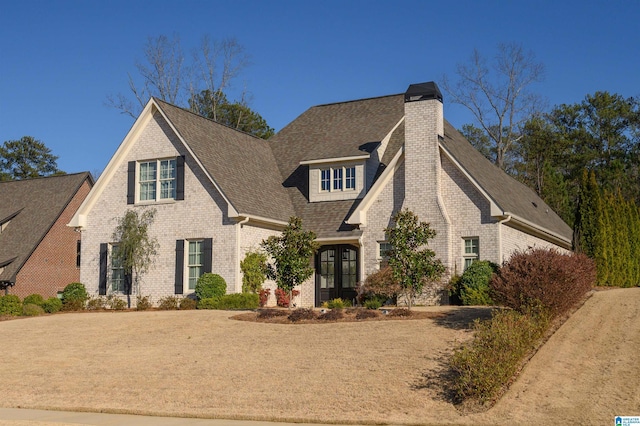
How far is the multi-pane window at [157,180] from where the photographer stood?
26.7 m

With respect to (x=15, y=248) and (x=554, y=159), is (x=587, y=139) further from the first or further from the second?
(x=15, y=248)

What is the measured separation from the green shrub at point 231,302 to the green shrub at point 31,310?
6.48 metres

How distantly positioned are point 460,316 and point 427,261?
2415 mm

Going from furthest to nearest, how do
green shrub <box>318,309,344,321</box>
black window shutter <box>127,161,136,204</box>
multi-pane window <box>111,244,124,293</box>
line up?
black window shutter <box>127,161,136,204</box>
multi-pane window <box>111,244,124,293</box>
green shrub <box>318,309,344,321</box>

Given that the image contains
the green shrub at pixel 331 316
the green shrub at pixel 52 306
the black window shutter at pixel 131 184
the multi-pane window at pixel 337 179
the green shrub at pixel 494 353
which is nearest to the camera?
the green shrub at pixel 494 353

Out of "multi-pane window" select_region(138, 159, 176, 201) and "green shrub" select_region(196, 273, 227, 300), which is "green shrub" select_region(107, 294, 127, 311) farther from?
"multi-pane window" select_region(138, 159, 176, 201)

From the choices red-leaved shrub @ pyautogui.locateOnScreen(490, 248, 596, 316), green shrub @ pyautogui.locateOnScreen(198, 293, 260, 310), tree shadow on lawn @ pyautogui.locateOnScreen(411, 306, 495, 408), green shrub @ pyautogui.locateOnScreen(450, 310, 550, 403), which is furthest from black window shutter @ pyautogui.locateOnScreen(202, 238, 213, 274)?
green shrub @ pyautogui.locateOnScreen(450, 310, 550, 403)

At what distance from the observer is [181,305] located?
24266 millimetres

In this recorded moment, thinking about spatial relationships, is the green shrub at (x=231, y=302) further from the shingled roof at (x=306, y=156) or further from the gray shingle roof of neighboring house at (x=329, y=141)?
the gray shingle roof of neighboring house at (x=329, y=141)

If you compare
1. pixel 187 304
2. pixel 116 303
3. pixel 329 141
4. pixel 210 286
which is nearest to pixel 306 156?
pixel 329 141

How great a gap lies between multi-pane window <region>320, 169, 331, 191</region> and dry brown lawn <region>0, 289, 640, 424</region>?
9.84 metres

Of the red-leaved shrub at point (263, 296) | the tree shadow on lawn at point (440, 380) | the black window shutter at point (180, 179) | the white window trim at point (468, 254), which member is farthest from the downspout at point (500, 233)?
the black window shutter at point (180, 179)

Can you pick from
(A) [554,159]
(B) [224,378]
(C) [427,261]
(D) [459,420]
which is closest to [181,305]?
(C) [427,261]

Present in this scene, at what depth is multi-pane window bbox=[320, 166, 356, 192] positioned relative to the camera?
2762cm
